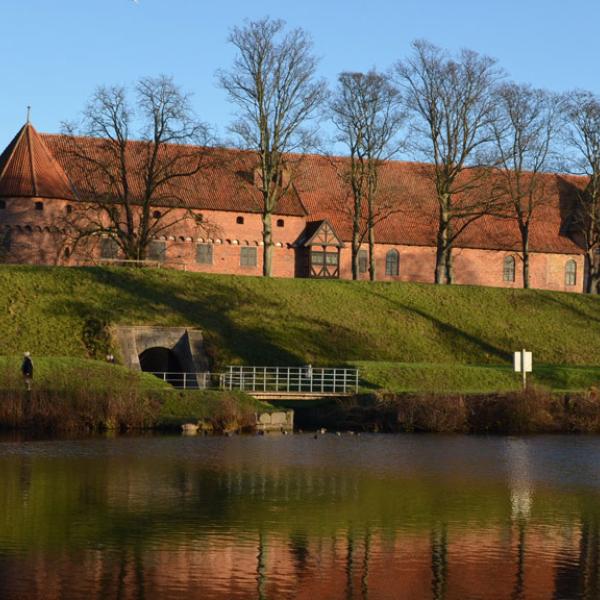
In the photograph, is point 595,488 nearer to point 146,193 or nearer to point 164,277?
point 164,277

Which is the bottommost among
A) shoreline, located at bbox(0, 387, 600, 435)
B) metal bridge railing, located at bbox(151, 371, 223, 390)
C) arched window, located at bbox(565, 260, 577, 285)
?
shoreline, located at bbox(0, 387, 600, 435)

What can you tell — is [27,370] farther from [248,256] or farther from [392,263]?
[392,263]

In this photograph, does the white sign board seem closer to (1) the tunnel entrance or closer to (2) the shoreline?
(2) the shoreline

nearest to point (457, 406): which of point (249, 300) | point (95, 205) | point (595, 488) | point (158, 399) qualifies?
point (158, 399)

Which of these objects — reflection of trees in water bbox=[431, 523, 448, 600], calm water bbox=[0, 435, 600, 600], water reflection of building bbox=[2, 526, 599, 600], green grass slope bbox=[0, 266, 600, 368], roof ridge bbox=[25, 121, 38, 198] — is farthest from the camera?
roof ridge bbox=[25, 121, 38, 198]

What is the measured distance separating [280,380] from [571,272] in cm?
3663

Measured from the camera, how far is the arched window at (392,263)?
77.4 metres

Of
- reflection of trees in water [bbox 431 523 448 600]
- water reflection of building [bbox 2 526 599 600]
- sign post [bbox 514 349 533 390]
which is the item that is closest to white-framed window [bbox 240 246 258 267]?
sign post [bbox 514 349 533 390]

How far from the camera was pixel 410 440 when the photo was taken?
39938 millimetres

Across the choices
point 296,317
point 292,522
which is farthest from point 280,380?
point 292,522

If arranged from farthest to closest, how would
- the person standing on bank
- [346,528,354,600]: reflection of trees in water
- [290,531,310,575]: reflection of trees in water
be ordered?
1. the person standing on bank
2. [290,531,310,575]: reflection of trees in water
3. [346,528,354,600]: reflection of trees in water

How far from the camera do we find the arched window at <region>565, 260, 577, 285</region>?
81.9 metres

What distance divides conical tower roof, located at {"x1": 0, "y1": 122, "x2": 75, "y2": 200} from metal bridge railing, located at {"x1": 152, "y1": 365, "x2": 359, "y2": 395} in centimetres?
1906

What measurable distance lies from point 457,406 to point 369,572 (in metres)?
24.8
